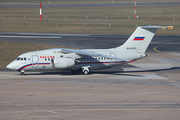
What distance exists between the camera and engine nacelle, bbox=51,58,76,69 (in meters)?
36.3

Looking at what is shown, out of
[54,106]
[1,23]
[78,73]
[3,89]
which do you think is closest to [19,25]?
[1,23]

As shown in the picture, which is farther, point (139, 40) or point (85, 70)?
point (139, 40)

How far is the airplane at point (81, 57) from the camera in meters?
36.6

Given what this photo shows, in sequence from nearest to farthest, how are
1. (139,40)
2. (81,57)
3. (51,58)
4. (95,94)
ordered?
(95,94) < (51,58) < (81,57) < (139,40)

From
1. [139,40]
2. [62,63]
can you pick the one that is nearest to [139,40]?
[139,40]

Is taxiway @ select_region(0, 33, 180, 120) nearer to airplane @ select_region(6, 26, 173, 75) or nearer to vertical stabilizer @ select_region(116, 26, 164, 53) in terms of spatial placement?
airplane @ select_region(6, 26, 173, 75)

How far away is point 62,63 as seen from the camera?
119 feet

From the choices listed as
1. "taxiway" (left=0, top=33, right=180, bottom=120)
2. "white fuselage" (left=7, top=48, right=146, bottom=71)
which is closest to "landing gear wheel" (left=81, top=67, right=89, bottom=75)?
"white fuselage" (left=7, top=48, right=146, bottom=71)

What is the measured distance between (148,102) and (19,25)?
78788mm

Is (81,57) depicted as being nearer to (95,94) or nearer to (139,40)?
(139,40)

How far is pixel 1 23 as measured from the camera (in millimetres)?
101062

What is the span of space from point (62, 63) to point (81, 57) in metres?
3.09

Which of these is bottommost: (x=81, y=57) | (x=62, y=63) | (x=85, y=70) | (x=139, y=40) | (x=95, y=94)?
(x=95, y=94)

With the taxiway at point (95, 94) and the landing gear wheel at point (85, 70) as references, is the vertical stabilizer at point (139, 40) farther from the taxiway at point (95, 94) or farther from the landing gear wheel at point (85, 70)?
the landing gear wheel at point (85, 70)
